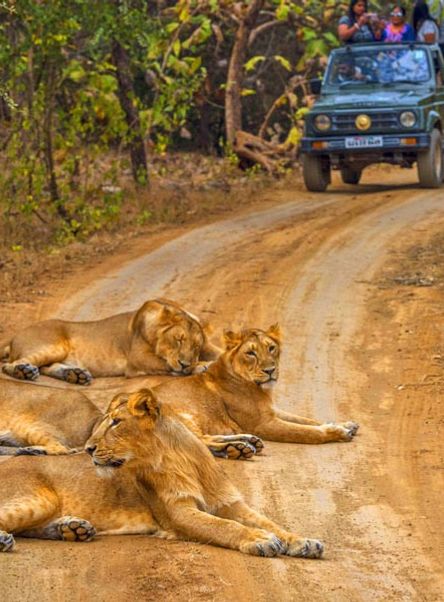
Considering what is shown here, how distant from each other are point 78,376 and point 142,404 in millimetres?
3162

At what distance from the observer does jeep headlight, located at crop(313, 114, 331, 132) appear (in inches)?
686

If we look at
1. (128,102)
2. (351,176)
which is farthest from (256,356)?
(351,176)

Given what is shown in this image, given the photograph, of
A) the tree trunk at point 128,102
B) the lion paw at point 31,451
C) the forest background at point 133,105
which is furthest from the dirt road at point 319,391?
the tree trunk at point 128,102

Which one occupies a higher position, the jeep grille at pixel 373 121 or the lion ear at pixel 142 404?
the lion ear at pixel 142 404

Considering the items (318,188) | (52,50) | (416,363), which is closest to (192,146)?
(318,188)

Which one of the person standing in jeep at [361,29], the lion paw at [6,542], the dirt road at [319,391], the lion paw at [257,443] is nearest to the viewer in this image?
the dirt road at [319,391]

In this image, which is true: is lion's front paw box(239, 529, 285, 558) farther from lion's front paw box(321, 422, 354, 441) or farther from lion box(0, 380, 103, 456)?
lion's front paw box(321, 422, 354, 441)

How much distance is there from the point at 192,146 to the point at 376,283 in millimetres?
11233

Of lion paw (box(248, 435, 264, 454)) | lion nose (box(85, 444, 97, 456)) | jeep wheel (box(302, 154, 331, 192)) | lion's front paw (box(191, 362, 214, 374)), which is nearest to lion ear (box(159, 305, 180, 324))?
lion's front paw (box(191, 362, 214, 374))

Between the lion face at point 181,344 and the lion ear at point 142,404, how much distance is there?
113 inches

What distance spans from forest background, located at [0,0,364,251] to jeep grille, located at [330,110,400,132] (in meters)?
1.41

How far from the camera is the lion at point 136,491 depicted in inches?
230

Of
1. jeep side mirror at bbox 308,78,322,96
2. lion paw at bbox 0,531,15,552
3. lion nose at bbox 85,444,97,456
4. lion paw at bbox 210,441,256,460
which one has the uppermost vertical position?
jeep side mirror at bbox 308,78,322,96

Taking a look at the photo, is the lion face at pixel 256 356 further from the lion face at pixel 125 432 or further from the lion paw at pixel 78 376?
the lion face at pixel 125 432
